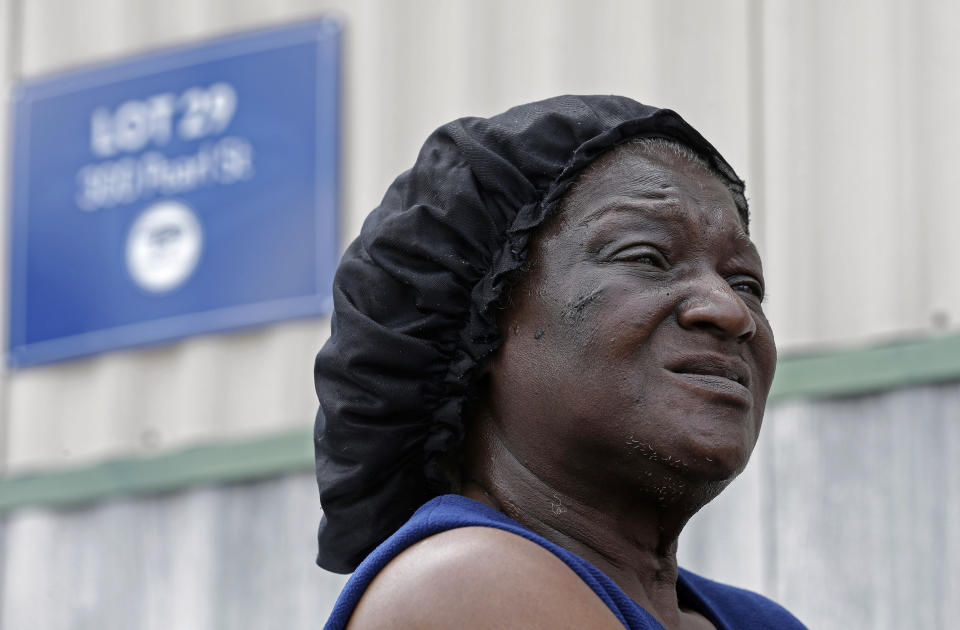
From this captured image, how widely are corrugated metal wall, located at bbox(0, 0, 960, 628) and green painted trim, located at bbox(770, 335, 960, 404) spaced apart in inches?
1.8

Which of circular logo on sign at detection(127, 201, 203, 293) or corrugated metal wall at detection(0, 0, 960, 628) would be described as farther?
circular logo on sign at detection(127, 201, 203, 293)

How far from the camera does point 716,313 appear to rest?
2504 millimetres

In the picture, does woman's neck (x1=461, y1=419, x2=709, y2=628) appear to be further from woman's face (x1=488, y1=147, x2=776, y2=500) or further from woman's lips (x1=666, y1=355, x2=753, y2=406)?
woman's lips (x1=666, y1=355, x2=753, y2=406)

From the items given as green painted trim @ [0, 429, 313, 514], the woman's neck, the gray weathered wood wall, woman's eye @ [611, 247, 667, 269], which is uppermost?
woman's eye @ [611, 247, 667, 269]

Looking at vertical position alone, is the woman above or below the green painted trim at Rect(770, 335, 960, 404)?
above

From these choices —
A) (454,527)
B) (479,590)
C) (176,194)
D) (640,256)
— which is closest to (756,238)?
(176,194)

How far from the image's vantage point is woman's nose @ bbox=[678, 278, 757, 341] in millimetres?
2504

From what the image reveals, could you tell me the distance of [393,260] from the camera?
266 cm

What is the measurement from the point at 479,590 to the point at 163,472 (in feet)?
14.8

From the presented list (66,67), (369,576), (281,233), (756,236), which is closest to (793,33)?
(756,236)

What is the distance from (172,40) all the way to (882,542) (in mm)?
3183

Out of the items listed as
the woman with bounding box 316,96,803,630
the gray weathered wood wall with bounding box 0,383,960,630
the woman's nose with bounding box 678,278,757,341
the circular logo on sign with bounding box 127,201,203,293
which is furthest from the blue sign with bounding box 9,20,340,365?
the woman's nose with bounding box 678,278,757,341

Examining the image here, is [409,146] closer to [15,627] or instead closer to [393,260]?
[15,627]

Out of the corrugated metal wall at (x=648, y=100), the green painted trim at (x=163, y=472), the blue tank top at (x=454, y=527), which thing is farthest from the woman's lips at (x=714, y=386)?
the green painted trim at (x=163, y=472)
